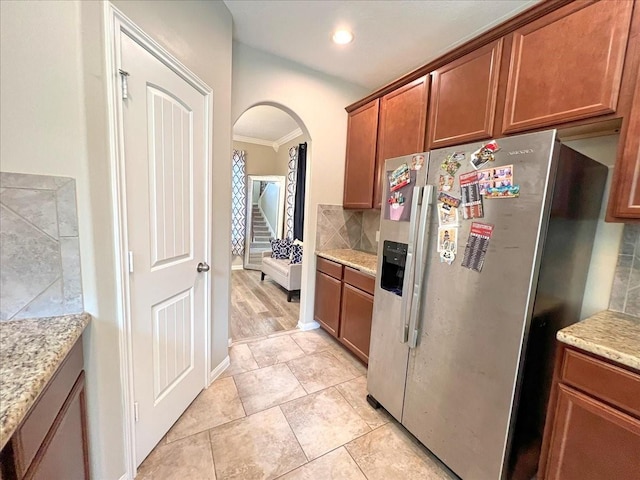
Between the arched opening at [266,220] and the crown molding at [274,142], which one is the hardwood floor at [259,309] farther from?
the crown molding at [274,142]

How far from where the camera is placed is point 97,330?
1.07 meters

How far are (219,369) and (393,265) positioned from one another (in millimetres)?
1588

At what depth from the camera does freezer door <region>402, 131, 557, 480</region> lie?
3.48 ft

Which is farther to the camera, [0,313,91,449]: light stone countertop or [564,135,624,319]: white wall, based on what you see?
[564,135,624,319]: white wall

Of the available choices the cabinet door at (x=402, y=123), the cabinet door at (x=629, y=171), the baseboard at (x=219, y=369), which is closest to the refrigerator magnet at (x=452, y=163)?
the cabinet door at (x=629, y=171)

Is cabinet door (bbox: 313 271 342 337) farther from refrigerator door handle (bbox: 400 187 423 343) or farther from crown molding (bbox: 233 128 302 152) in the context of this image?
crown molding (bbox: 233 128 302 152)

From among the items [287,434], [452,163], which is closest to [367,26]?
[452,163]

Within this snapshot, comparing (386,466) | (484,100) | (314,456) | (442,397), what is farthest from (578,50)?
(314,456)

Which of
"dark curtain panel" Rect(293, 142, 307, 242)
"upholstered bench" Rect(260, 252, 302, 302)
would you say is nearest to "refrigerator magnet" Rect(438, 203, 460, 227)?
"upholstered bench" Rect(260, 252, 302, 302)

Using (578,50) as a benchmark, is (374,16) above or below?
above

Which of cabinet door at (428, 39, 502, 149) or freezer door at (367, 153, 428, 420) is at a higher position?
cabinet door at (428, 39, 502, 149)

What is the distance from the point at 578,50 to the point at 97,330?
2.46m

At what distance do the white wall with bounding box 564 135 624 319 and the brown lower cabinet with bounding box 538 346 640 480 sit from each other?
703 mm

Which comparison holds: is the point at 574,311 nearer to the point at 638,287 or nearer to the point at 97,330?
the point at 638,287
